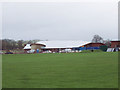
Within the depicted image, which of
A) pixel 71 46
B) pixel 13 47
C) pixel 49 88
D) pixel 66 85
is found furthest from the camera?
pixel 71 46

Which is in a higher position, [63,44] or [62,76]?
[63,44]

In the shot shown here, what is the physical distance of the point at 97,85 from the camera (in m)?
5.45

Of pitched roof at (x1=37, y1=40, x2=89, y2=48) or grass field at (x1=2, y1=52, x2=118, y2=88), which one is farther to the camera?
pitched roof at (x1=37, y1=40, x2=89, y2=48)

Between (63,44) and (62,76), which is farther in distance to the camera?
(63,44)

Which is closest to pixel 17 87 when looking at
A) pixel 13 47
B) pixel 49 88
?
pixel 49 88

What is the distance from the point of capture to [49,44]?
177ft

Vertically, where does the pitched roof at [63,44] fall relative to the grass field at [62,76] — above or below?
above

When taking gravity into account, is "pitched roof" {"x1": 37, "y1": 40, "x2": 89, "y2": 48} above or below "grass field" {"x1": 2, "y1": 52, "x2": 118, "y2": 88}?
above

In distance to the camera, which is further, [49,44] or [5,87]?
[49,44]

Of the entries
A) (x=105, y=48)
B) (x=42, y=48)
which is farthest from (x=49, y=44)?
(x=105, y=48)

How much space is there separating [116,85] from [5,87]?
3.12 metres

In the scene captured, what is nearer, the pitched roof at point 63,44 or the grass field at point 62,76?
the grass field at point 62,76

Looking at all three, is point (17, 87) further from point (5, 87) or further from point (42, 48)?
point (42, 48)

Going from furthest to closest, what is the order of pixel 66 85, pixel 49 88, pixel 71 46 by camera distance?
pixel 71 46, pixel 66 85, pixel 49 88
